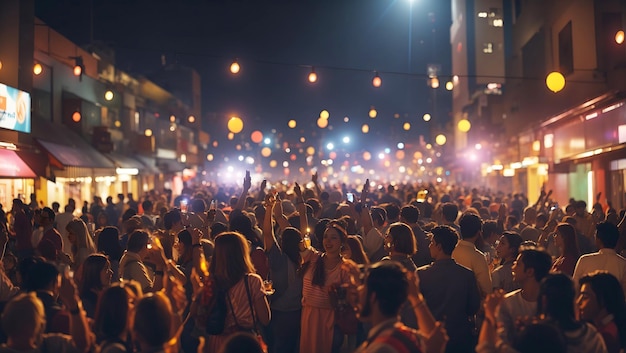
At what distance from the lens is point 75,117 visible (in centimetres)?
3159

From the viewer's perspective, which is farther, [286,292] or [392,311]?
[286,292]

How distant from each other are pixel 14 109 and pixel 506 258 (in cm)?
1714

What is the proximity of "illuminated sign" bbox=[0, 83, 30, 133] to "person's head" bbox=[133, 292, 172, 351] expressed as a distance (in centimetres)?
1755

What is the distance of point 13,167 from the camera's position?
21.2m

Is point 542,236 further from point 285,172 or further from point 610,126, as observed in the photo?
point 285,172

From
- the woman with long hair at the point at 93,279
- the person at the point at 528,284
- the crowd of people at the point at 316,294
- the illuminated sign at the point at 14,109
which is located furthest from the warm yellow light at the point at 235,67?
the person at the point at 528,284

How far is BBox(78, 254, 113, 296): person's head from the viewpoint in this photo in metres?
6.09

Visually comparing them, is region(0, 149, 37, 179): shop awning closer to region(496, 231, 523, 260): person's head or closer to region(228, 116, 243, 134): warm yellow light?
region(228, 116, 243, 134): warm yellow light

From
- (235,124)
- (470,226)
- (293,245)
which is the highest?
(235,124)

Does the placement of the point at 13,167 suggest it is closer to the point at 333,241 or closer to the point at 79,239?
the point at 79,239

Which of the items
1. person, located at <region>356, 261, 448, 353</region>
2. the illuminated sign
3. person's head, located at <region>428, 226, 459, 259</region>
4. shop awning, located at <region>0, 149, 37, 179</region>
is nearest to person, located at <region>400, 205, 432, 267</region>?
person's head, located at <region>428, 226, 459, 259</region>

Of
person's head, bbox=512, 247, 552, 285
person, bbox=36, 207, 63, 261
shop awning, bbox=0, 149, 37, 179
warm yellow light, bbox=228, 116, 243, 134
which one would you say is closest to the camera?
person's head, bbox=512, 247, 552, 285

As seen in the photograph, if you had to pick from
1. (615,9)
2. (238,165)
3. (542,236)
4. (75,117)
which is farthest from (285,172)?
(542,236)

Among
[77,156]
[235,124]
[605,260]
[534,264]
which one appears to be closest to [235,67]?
[235,124]
